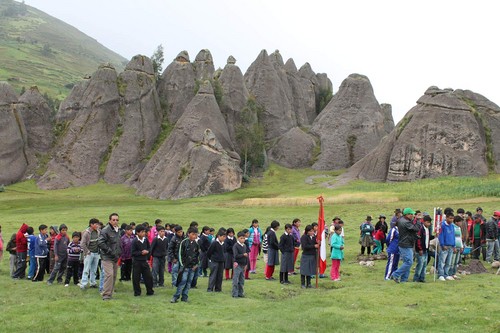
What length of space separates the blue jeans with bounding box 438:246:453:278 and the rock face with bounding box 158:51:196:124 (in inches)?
3469

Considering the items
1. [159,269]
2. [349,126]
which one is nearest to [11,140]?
[349,126]

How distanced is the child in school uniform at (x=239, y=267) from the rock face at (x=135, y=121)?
249ft

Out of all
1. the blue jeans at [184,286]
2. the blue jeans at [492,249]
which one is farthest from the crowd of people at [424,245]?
the blue jeans at [184,286]

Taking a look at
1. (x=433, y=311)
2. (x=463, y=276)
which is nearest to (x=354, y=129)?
(x=463, y=276)

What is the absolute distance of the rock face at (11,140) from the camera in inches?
3674

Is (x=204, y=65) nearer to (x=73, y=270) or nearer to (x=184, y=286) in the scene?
(x=73, y=270)

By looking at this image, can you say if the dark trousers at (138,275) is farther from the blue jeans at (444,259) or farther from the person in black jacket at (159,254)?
the blue jeans at (444,259)

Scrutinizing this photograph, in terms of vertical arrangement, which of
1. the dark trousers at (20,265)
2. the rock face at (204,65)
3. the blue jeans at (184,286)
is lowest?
the dark trousers at (20,265)

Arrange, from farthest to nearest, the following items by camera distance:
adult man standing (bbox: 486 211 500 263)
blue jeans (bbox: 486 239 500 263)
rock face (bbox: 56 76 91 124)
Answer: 1. rock face (bbox: 56 76 91 124)
2. blue jeans (bbox: 486 239 500 263)
3. adult man standing (bbox: 486 211 500 263)

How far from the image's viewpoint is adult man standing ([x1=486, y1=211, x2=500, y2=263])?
2744 cm

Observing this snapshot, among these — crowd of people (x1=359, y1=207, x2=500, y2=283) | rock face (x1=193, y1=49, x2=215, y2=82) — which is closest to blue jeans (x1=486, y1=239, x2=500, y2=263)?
crowd of people (x1=359, y1=207, x2=500, y2=283)

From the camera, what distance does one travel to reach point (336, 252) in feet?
79.4

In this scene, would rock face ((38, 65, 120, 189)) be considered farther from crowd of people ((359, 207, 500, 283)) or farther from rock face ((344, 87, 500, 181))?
crowd of people ((359, 207, 500, 283))

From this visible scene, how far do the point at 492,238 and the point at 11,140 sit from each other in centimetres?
8844
